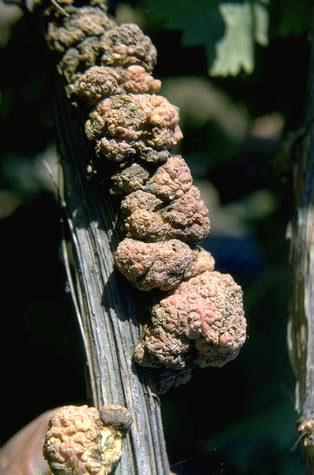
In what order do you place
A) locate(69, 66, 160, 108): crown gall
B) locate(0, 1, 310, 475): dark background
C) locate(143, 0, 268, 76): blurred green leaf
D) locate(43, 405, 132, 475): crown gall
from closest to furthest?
locate(43, 405, 132, 475): crown gall < locate(69, 66, 160, 108): crown gall < locate(143, 0, 268, 76): blurred green leaf < locate(0, 1, 310, 475): dark background

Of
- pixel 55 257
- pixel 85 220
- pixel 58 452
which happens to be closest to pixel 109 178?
pixel 85 220

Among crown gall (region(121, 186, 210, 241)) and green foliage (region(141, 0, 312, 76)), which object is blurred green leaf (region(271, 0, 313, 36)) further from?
crown gall (region(121, 186, 210, 241))

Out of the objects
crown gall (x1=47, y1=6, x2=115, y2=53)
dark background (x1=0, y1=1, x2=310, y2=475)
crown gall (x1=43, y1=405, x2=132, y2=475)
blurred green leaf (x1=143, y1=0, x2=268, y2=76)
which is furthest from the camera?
dark background (x1=0, y1=1, x2=310, y2=475)

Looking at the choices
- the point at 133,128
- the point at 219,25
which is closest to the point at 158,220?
the point at 133,128

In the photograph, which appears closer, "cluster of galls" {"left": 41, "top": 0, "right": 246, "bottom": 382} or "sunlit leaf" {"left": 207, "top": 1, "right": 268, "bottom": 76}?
"cluster of galls" {"left": 41, "top": 0, "right": 246, "bottom": 382}

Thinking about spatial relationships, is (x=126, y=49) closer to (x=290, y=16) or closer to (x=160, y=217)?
(x=160, y=217)

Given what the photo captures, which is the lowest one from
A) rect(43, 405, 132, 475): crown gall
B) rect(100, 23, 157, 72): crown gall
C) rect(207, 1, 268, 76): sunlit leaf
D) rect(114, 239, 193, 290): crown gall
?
rect(43, 405, 132, 475): crown gall

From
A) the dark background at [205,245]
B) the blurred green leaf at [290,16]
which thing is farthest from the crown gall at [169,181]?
the blurred green leaf at [290,16]

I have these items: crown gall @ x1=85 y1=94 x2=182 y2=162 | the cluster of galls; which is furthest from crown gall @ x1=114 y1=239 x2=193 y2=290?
crown gall @ x1=85 y1=94 x2=182 y2=162

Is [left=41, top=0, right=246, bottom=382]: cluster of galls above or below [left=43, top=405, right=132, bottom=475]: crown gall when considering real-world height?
above
